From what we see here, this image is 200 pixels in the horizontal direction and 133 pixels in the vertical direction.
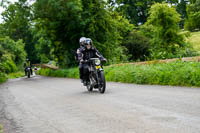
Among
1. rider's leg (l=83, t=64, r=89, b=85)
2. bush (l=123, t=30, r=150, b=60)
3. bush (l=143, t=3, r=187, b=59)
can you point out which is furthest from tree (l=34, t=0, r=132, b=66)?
rider's leg (l=83, t=64, r=89, b=85)

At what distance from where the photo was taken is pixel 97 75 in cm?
1036

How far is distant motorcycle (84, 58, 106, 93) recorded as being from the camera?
10.1 meters

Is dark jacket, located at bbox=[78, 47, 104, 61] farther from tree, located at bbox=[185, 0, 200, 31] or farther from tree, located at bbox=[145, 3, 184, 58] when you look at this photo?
tree, located at bbox=[185, 0, 200, 31]

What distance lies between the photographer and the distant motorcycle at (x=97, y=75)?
1014cm

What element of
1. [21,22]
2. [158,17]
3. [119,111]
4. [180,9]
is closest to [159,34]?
[158,17]

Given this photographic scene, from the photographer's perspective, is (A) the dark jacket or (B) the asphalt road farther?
(A) the dark jacket

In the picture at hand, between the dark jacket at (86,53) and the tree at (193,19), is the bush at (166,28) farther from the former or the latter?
the tree at (193,19)

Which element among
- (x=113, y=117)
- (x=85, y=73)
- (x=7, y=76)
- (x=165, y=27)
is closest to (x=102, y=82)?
(x=85, y=73)

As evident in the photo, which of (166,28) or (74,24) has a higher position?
(166,28)

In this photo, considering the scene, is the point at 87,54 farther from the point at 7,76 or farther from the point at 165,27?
the point at 7,76

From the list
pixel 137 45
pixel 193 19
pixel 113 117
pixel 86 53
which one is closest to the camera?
pixel 113 117

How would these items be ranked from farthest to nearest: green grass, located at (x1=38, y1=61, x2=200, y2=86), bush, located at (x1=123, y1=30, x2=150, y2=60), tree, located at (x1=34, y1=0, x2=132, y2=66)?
1. bush, located at (x1=123, y1=30, x2=150, y2=60)
2. tree, located at (x1=34, y1=0, x2=132, y2=66)
3. green grass, located at (x1=38, y1=61, x2=200, y2=86)

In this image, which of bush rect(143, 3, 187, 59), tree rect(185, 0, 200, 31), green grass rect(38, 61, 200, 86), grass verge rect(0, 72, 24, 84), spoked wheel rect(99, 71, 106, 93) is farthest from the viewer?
tree rect(185, 0, 200, 31)

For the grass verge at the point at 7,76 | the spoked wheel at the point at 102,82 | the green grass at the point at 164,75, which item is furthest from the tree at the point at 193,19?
the spoked wheel at the point at 102,82
